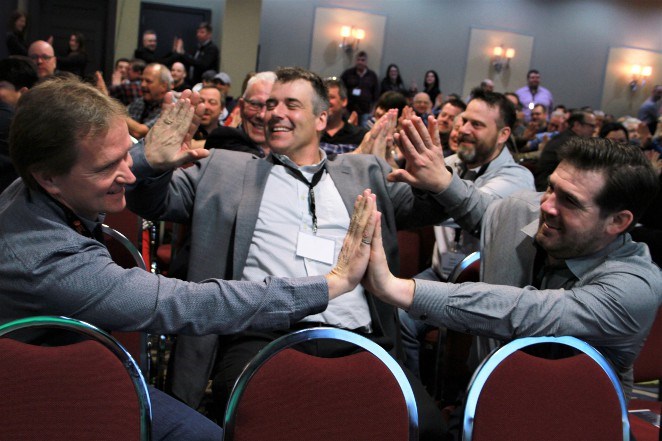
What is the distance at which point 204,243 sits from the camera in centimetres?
248

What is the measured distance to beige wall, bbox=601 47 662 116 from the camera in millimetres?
14375

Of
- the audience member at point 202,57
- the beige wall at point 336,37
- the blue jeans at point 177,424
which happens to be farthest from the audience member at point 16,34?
the blue jeans at point 177,424

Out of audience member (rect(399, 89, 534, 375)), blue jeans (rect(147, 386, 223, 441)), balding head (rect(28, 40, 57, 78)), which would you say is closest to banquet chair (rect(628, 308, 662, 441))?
audience member (rect(399, 89, 534, 375))

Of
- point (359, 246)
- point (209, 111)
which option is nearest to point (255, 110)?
point (209, 111)

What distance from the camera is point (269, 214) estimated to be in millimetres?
2572

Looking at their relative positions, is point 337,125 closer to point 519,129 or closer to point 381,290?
point 381,290

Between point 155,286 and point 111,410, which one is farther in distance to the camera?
point 155,286

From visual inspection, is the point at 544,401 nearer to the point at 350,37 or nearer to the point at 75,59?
the point at 75,59

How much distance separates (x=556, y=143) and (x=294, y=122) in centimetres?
347

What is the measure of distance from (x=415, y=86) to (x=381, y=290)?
11.9m

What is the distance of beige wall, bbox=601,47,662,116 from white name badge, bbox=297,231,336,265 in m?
13.5

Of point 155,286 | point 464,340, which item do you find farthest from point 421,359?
point 155,286

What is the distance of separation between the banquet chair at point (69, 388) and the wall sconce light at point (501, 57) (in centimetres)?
1346

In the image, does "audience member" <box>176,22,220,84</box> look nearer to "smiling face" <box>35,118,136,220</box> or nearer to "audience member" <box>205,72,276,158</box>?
"audience member" <box>205,72,276,158</box>
